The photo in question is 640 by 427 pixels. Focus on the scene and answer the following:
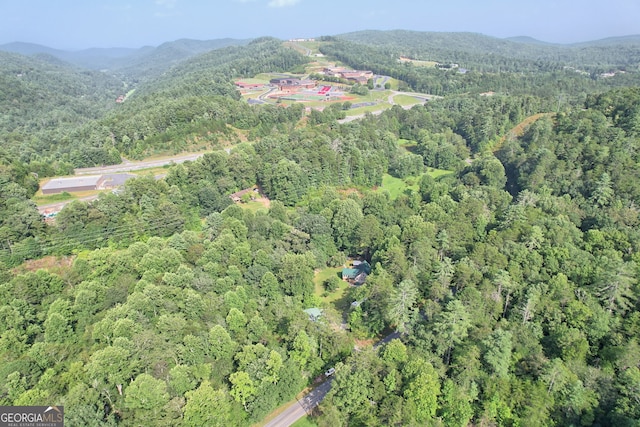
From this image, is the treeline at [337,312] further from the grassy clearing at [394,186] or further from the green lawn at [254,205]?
the grassy clearing at [394,186]

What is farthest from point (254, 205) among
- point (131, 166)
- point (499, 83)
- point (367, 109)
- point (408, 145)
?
point (499, 83)

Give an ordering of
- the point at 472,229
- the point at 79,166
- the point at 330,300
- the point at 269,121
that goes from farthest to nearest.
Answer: the point at 269,121 < the point at 79,166 < the point at 472,229 < the point at 330,300

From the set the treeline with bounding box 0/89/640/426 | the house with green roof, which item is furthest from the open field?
the house with green roof

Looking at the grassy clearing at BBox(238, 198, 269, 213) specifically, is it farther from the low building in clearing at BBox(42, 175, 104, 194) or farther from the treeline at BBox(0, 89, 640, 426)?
the low building in clearing at BBox(42, 175, 104, 194)

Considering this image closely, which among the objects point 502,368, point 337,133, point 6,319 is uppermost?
point 337,133

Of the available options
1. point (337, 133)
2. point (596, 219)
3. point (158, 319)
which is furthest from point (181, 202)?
point (596, 219)

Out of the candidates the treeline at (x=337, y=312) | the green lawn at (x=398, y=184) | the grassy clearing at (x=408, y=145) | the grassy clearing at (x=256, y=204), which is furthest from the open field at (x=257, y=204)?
the grassy clearing at (x=408, y=145)

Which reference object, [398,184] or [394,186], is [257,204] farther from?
[398,184]

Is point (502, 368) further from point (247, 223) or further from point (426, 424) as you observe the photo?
point (247, 223)
